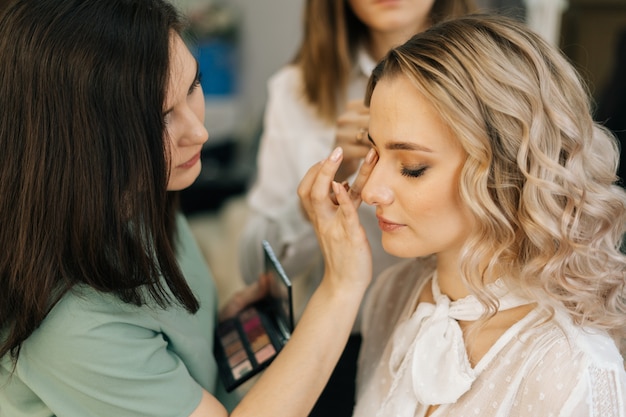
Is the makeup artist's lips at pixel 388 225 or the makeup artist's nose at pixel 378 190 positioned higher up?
the makeup artist's nose at pixel 378 190

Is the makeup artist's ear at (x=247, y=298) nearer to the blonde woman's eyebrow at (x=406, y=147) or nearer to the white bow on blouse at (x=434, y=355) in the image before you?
the white bow on blouse at (x=434, y=355)

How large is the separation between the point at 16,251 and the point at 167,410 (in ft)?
0.96

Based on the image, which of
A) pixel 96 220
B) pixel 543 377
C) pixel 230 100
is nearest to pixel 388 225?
pixel 543 377

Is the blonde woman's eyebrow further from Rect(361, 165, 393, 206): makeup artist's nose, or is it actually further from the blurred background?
the blurred background

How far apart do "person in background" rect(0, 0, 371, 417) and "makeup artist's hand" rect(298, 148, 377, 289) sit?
11 cm

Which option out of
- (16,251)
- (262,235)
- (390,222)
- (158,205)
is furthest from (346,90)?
(16,251)

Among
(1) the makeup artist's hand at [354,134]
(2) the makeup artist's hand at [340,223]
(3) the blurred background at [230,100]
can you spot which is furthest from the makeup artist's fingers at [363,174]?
(3) the blurred background at [230,100]

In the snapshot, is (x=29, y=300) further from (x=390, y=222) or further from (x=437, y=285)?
(x=437, y=285)

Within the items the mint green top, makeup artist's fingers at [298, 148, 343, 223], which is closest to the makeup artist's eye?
makeup artist's fingers at [298, 148, 343, 223]

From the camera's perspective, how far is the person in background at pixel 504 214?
31.1 inches

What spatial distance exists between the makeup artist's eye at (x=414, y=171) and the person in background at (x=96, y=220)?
0.27 m

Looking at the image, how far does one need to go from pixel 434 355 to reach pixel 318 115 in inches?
25.2

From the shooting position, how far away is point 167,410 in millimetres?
828

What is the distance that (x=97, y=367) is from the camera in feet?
2.57
